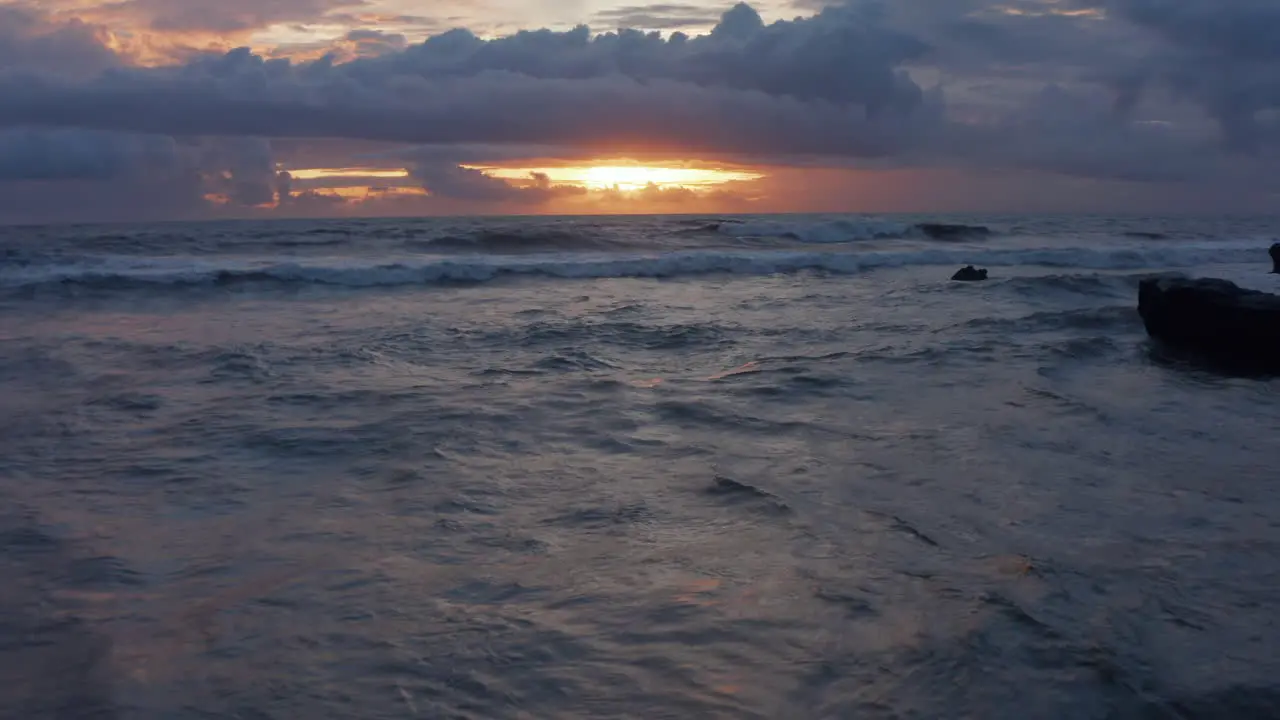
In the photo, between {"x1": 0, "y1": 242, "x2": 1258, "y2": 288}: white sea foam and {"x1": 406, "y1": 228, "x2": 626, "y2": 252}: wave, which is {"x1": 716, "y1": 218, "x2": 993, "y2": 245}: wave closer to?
{"x1": 0, "y1": 242, "x2": 1258, "y2": 288}: white sea foam

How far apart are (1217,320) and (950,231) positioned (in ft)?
116

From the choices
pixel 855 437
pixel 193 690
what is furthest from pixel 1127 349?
pixel 193 690

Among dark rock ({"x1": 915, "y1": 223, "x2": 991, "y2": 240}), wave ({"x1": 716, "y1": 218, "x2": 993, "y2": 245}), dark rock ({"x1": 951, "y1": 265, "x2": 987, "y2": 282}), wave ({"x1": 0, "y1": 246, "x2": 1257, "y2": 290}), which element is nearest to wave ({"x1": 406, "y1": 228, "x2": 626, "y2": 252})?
wave ({"x1": 0, "y1": 246, "x2": 1257, "y2": 290})

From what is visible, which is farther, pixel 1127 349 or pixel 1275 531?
pixel 1127 349

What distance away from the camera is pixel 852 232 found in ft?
144

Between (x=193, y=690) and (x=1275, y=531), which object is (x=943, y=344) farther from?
(x=193, y=690)

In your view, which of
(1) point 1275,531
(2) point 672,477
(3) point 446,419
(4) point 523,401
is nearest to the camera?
(1) point 1275,531

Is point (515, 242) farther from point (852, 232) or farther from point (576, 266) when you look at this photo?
point (852, 232)

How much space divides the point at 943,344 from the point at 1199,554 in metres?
7.70

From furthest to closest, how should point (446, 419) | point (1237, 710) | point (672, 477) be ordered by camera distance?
point (446, 419)
point (672, 477)
point (1237, 710)

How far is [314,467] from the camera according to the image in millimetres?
6895

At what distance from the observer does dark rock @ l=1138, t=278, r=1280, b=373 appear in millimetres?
10375

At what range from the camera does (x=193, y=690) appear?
3.70m

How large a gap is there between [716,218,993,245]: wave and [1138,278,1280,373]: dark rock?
29583 mm
